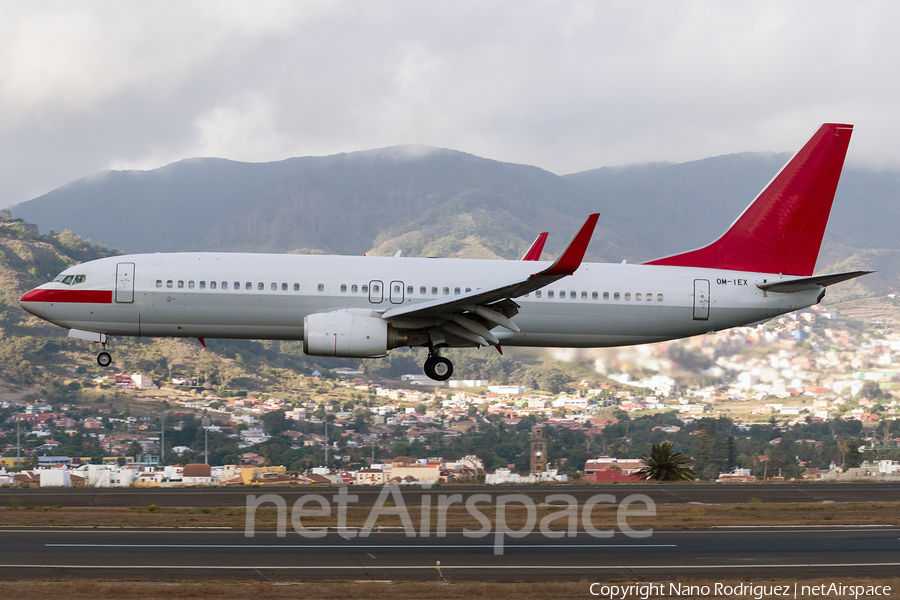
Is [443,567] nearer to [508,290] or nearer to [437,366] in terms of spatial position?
[508,290]

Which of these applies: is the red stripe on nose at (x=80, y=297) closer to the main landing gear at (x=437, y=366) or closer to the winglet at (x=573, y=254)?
the main landing gear at (x=437, y=366)

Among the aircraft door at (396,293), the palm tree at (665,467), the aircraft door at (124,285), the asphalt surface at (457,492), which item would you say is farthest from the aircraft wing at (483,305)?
the palm tree at (665,467)

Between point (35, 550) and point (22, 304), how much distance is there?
41.1 feet

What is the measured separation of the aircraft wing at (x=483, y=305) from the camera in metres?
25.4

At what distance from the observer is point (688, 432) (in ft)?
250

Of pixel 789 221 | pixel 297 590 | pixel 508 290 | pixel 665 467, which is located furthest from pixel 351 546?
pixel 789 221

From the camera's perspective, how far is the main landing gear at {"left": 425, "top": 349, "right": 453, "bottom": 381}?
3075cm

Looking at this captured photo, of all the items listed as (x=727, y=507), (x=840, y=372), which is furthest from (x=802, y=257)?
(x=840, y=372)

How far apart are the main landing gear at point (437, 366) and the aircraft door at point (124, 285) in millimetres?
10114

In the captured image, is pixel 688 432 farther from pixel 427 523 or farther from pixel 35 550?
pixel 35 550

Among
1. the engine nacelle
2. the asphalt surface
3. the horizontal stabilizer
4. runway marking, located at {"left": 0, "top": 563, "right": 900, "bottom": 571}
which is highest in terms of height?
the horizontal stabilizer

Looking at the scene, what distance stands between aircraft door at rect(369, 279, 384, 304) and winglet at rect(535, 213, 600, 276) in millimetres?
6430

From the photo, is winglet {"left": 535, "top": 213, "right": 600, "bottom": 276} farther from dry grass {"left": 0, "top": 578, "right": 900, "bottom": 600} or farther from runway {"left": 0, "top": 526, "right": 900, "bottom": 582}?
dry grass {"left": 0, "top": 578, "right": 900, "bottom": 600}

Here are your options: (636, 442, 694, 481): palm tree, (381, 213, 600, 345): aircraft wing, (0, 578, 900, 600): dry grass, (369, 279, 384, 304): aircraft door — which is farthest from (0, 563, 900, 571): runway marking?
(636, 442, 694, 481): palm tree
